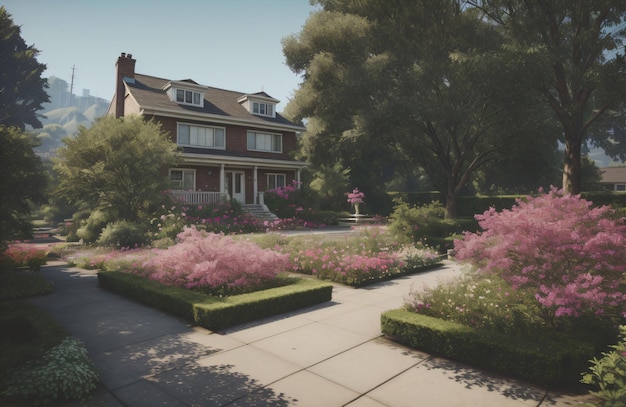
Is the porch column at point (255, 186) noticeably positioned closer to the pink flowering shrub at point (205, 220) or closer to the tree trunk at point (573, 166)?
the pink flowering shrub at point (205, 220)

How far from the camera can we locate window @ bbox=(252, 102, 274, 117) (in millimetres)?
32781

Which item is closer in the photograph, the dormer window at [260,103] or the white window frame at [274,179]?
the white window frame at [274,179]

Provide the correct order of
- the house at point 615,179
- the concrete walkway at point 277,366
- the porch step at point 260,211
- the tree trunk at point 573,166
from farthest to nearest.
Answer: the house at point 615,179
the porch step at point 260,211
the tree trunk at point 573,166
the concrete walkway at point 277,366

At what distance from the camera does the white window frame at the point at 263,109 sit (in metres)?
32.8

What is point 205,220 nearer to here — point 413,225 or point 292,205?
point 292,205

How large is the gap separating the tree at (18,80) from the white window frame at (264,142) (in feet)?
118

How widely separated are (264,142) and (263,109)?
11.5ft

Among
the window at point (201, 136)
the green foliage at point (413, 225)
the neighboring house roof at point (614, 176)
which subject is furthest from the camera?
the neighboring house roof at point (614, 176)

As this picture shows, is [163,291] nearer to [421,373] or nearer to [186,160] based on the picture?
[421,373]

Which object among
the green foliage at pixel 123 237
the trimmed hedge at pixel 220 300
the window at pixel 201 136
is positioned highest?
the window at pixel 201 136

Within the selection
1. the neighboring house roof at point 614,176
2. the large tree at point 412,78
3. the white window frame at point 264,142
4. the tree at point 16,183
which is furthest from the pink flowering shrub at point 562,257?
the neighboring house roof at point 614,176

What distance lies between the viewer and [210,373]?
16.8 feet

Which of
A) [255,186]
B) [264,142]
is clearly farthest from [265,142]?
[255,186]

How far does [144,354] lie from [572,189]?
22116mm
